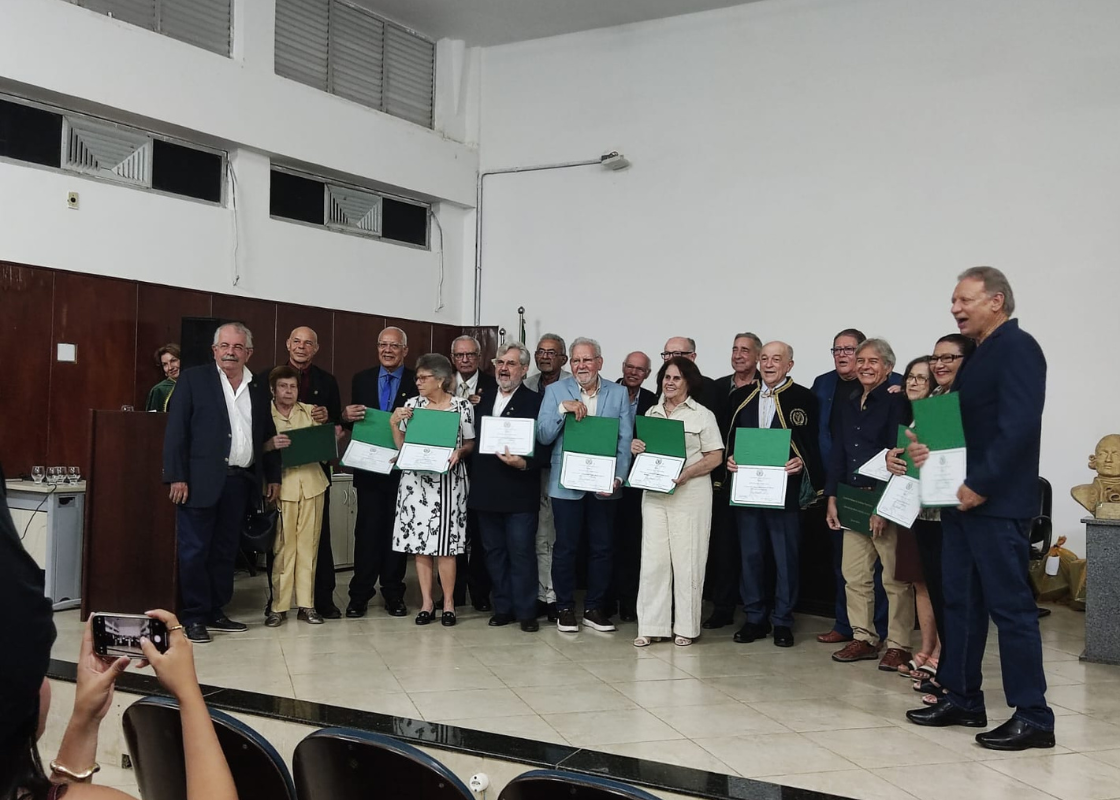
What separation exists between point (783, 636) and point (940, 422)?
6.07 feet

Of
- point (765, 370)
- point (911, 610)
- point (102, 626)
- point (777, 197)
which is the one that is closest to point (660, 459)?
point (765, 370)

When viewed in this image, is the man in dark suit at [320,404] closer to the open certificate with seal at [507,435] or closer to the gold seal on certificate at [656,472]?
the open certificate with seal at [507,435]

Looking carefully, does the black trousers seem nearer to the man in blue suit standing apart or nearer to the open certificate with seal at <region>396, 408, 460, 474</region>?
the open certificate with seal at <region>396, 408, 460, 474</region>

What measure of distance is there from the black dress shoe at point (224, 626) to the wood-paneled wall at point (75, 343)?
6.34 feet

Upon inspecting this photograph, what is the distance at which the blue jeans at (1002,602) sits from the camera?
3232mm

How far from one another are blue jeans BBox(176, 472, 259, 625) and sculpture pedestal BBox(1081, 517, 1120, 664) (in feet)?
14.1

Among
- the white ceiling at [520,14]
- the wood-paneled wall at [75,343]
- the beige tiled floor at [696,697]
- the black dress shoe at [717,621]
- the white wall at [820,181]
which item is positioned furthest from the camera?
the white ceiling at [520,14]

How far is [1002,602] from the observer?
3.25 meters

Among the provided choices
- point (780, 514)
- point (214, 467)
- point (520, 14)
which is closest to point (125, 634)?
point (214, 467)

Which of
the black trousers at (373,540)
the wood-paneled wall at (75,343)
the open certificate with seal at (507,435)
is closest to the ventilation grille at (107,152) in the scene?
the wood-paneled wall at (75,343)

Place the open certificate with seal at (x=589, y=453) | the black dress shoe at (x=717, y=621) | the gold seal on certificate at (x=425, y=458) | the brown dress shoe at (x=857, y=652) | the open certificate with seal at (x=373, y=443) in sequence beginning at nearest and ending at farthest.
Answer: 1. the brown dress shoe at (x=857, y=652)
2. the open certificate with seal at (x=589, y=453)
3. the gold seal on certificate at (x=425, y=458)
4. the open certificate with seal at (x=373, y=443)
5. the black dress shoe at (x=717, y=621)

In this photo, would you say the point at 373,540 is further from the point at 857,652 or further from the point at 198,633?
the point at 857,652

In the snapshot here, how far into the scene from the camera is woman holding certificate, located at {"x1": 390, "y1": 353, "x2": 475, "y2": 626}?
508 centimetres

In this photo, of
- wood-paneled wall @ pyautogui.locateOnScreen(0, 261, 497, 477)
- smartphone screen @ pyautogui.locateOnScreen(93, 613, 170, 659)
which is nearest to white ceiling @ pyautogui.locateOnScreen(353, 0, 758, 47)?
wood-paneled wall @ pyautogui.locateOnScreen(0, 261, 497, 477)
